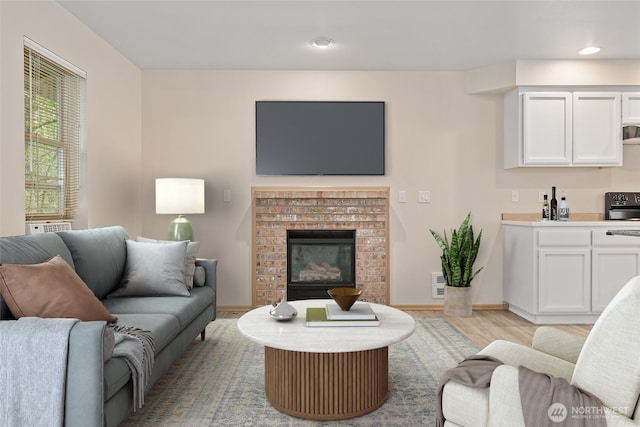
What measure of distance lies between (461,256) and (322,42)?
2347mm

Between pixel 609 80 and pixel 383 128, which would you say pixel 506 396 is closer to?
pixel 383 128

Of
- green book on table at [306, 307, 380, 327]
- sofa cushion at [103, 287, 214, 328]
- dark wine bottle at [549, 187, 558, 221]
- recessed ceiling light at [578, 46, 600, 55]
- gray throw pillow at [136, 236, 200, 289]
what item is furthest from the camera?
dark wine bottle at [549, 187, 558, 221]

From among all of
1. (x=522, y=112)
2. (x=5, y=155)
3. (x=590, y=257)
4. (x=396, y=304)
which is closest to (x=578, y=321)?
(x=590, y=257)

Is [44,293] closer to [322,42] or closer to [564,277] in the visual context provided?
[322,42]

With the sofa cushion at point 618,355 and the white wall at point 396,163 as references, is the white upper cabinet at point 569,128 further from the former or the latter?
the sofa cushion at point 618,355

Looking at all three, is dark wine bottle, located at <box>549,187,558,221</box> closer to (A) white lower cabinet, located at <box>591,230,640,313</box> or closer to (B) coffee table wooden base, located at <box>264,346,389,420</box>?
(A) white lower cabinet, located at <box>591,230,640,313</box>

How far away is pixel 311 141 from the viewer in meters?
4.52

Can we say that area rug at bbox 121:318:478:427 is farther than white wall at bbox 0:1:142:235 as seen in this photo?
No

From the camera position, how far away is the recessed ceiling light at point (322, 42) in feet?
12.1

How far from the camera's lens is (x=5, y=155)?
8.21 ft

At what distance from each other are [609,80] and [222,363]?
4314mm

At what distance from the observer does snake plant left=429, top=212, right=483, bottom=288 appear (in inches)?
167

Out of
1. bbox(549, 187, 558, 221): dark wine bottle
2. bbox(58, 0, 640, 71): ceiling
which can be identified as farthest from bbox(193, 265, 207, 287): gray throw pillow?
bbox(549, 187, 558, 221): dark wine bottle

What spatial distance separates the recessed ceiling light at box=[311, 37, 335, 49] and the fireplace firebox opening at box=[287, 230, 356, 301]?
5.90ft
